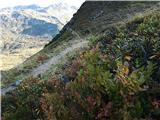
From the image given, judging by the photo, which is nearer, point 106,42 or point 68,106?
point 68,106

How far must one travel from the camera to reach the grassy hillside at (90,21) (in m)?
27.5

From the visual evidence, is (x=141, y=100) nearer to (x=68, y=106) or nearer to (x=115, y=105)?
(x=115, y=105)

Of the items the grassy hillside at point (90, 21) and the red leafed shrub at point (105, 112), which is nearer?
the red leafed shrub at point (105, 112)

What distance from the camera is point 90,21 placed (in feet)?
121

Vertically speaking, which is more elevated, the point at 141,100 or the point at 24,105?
the point at 141,100

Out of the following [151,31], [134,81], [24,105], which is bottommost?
[24,105]

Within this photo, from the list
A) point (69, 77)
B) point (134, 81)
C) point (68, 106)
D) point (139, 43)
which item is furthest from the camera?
point (69, 77)

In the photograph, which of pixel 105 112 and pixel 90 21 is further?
pixel 90 21

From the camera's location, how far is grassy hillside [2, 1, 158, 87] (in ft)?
90.2

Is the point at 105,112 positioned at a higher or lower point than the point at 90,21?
lower

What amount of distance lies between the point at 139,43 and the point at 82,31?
932 inches

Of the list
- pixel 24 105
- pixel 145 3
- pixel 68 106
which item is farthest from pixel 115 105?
pixel 145 3

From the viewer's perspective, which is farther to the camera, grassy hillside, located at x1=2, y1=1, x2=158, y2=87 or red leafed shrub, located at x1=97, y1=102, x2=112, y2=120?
grassy hillside, located at x1=2, y1=1, x2=158, y2=87

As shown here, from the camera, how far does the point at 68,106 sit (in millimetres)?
8234
